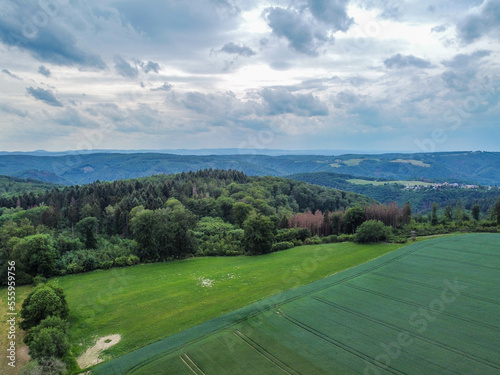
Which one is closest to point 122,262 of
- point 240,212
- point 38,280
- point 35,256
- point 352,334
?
point 38,280

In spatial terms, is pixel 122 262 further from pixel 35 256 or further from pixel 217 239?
pixel 217 239

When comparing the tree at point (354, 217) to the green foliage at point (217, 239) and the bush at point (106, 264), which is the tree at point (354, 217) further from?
the bush at point (106, 264)

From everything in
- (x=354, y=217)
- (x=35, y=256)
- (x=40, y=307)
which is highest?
(x=40, y=307)

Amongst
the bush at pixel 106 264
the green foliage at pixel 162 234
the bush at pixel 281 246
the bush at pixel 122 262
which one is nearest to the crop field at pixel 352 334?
the bush at pixel 281 246

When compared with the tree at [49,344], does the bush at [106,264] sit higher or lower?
lower

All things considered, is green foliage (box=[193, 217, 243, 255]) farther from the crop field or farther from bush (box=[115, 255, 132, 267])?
the crop field

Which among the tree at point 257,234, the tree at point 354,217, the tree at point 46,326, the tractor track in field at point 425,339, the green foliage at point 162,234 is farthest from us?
the tree at point 354,217

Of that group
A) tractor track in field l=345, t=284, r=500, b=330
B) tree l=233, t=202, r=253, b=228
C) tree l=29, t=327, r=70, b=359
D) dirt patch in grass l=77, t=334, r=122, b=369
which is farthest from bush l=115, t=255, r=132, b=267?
tractor track in field l=345, t=284, r=500, b=330
